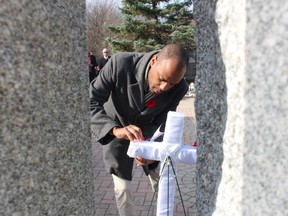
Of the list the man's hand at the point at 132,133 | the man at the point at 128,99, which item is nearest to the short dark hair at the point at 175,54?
the man at the point at 128,99

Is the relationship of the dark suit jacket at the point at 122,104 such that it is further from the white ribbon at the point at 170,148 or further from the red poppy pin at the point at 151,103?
the white ribbon at the point at 170,148

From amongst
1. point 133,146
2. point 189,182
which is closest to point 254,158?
point 133,146

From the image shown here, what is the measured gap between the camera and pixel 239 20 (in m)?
0.86

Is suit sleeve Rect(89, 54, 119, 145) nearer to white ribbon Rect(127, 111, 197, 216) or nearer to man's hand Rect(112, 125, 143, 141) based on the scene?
man's hand Rect(112, 125, 143, 141)

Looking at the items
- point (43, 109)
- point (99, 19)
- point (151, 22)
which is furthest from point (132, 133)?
point (99, 19)

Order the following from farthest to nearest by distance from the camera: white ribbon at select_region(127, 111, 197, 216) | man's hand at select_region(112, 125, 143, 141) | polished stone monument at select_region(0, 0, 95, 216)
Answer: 1. man's hand at select_region(112, 125, 143, 141)
2. white ribbon at select_region(127, 111, 197, 216)
3. polished stone monument at select_region(0, 0, 95, 216)

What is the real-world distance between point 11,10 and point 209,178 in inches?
29.5

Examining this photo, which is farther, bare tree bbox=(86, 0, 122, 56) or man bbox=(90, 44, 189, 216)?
bare tree bbox=(86, 0, 122, 56)

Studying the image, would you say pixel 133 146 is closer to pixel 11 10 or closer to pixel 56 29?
pixel 56 29

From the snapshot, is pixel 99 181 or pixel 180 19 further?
pixel 180 19

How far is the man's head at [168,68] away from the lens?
221cm

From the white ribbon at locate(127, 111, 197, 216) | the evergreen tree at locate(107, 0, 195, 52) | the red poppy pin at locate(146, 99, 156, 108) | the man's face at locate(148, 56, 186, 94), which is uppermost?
the evergreen tree at locate(107, 0, 195, 52)

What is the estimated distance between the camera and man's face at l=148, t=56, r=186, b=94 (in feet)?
7.24

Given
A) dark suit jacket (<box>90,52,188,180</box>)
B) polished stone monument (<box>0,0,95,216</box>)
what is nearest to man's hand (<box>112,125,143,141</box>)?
dark suit jacket (<box>90,52,188,180</box>)
